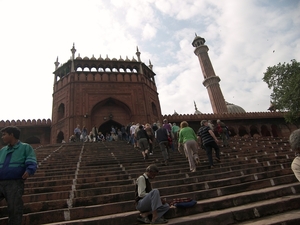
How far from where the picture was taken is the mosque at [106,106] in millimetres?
17016

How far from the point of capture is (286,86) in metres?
16.8

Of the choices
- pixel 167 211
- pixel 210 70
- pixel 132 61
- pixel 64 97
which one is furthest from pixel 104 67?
pixel 167 211

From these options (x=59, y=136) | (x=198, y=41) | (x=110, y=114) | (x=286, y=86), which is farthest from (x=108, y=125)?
(x=198, y=41)

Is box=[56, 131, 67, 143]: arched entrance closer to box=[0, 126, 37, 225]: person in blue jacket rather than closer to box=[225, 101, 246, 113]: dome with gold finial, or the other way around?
box=[0, 126, 37, 225]: person in blue jacket

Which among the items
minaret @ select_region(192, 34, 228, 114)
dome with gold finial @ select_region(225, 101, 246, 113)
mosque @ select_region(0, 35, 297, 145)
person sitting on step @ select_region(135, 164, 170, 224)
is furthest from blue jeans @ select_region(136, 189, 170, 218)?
dome with gold finial @ select_region(225, 101, 246, 113)

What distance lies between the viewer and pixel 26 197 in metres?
3.16

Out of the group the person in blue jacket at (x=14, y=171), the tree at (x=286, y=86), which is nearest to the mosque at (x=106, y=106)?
the tree at (x=286, y=86)

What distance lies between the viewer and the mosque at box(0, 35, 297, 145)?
17016 mm

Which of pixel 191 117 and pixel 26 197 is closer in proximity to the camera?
pixel 26 197

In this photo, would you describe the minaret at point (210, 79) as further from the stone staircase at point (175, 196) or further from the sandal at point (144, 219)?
the sandal at point (144, 219)

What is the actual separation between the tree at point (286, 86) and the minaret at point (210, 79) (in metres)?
8.09

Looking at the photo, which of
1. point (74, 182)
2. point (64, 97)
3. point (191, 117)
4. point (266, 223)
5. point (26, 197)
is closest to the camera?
point (266, 223)

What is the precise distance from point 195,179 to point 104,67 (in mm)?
17269

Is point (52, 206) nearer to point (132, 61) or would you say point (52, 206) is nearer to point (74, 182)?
point (74, 182)
